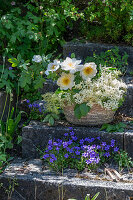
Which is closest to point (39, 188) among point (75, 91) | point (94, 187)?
point (94, 187)

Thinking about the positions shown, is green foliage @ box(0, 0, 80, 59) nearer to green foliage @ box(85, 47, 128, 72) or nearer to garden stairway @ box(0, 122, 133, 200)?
green foliage @ box(85, 47, 128, 72)

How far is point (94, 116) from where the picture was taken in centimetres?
346

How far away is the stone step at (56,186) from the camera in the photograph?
2832mm

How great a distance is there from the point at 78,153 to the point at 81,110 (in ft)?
1.46

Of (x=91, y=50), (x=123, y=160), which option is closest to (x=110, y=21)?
(x=91, y=50)

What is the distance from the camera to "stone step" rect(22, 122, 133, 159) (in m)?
3.35

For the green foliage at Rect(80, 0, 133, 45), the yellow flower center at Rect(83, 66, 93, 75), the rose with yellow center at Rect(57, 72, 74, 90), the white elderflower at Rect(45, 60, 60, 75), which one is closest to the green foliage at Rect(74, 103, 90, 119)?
the rose with yellow center at Rect(57, 72, 74, 90)

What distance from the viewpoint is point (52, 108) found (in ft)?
11.7

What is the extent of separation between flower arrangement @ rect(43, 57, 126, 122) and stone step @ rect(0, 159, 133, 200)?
0.70 meters

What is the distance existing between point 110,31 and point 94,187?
2586 millimetres

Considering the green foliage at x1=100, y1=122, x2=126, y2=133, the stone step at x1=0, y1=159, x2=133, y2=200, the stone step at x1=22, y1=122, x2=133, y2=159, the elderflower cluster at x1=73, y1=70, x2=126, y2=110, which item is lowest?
the stone step at x1=0, y1=159, x2=133, y2=200

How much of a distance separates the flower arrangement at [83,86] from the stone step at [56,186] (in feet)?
2.30

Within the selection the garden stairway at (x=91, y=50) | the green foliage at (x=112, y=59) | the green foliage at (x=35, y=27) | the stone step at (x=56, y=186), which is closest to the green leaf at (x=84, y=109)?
the stone step at (x=56, y=186)

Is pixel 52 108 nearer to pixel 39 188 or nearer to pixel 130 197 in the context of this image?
pixel 39 188
